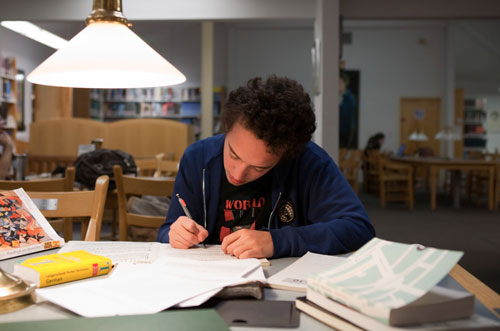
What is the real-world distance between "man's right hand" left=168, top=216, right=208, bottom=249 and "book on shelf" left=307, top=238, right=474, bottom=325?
52cm

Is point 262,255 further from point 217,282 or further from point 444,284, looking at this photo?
point 444,284

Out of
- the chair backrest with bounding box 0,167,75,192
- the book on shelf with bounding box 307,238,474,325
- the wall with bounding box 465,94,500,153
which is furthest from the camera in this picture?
the wall with bounding box 465,94,500,153

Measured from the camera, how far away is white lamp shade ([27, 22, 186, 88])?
3.70 feet

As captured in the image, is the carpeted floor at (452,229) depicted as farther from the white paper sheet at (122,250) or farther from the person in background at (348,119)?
the person in background at (348,119)

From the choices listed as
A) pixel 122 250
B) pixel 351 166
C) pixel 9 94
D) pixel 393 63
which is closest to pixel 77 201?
pixel 122 250

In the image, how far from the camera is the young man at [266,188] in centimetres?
126

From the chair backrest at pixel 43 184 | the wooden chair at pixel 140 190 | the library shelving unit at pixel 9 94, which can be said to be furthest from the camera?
the library shelving unit at pixel 9 94

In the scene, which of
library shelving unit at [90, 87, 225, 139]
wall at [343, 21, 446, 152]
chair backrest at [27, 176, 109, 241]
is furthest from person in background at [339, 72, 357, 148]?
chair backrest at [27, 176, 109, 241]

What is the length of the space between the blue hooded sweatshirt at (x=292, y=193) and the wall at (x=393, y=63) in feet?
35.3

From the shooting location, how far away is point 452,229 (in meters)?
5.84

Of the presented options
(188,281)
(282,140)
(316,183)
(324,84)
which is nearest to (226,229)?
(316,183)

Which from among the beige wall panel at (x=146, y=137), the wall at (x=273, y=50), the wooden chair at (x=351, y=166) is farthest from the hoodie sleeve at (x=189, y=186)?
the wall at (x=273, y=50)

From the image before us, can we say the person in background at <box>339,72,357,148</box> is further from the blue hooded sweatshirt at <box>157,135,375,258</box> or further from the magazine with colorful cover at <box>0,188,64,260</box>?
the magazine with colorful cover at <box>0,188,64,260</box>

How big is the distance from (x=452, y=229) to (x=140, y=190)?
14.4ft
